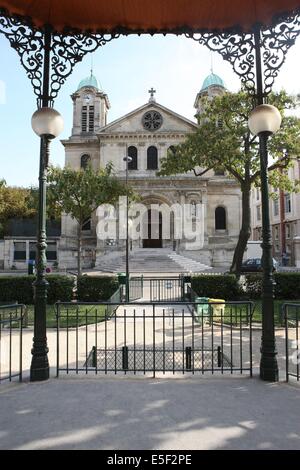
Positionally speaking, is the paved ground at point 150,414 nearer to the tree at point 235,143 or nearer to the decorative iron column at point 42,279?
the decorative iron column at point 42,279

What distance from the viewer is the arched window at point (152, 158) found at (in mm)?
39000

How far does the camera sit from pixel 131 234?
37.0 meters

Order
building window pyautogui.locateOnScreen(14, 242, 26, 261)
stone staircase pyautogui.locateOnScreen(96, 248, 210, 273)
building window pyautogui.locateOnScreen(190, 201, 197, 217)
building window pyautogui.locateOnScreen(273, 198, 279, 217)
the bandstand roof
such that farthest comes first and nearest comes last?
building window pyautogui.locateOnScreen(273, 198, 279, 217)
building window pyautogui.locateOnScreen(14, 242, 26, 261)
building window pyautogui.locateOnScreen(190, 201, 197, 217)
stone staircase pyautogui.locateOnScreen(96, 248, 210, 273)
the bandstand roof

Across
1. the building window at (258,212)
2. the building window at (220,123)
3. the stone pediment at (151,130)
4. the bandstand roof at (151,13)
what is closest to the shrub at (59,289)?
the building window at (220,123)

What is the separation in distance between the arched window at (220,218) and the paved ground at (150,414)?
36.2 m

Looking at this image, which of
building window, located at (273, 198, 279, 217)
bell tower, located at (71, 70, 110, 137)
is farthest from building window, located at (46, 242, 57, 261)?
building window, located at (273, 198, 279, 217)

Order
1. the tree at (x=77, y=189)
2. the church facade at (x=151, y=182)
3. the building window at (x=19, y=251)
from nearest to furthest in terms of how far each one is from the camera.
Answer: the tree at (x=77, y=189) < the church facade at (x=151, y=182) < the building window at (x=19, y=251)

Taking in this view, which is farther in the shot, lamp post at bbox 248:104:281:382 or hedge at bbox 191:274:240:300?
hedge at bbox 191:274:240:300

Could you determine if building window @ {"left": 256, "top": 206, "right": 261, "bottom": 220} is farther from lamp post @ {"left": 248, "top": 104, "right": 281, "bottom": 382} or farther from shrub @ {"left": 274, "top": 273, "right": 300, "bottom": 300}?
lamp post @ {"left": 248, "top": 104, "right": 281, "bottom": 382}

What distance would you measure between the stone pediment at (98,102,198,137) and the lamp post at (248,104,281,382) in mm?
34883

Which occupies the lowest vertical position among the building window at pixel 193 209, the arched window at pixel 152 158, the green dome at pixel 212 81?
the building window at pixel 193 209

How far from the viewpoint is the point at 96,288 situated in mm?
14984

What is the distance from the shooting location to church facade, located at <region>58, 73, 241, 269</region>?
37.3 metres

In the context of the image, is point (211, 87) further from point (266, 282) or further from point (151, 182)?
point (266, 282)
